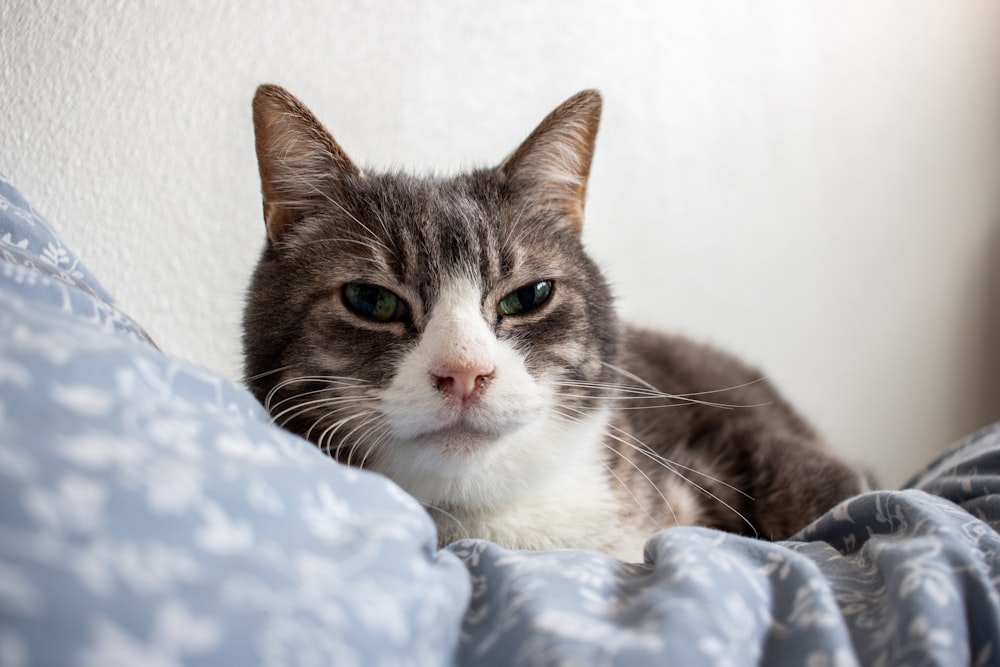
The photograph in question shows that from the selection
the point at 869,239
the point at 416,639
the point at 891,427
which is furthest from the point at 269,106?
the point at 891,427

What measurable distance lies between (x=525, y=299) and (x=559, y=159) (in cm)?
29

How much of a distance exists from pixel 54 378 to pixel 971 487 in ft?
3.31

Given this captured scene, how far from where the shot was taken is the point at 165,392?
586 millimetres

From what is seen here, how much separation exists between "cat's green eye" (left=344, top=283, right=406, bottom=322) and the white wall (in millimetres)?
418

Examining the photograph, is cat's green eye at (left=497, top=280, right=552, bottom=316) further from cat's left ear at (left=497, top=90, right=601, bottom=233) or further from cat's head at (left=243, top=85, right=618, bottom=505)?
cat's left ear at (left=497, top=90, right=601, bottom=233)

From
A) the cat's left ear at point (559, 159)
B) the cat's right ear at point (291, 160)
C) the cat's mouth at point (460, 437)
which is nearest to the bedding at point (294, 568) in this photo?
the cat's mouth at point (460, 437)

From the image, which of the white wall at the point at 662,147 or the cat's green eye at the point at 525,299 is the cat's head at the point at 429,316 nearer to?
the cat's green eye at the point at 525,299

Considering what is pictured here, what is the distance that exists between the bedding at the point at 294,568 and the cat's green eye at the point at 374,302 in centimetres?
25

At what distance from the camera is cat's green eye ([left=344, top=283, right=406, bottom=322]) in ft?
3.21

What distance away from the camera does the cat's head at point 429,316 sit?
35.3 inches

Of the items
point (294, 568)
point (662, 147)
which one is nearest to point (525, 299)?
point (294, 568)

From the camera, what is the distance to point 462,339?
87 centimetres

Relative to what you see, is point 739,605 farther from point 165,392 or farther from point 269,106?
point 269,106

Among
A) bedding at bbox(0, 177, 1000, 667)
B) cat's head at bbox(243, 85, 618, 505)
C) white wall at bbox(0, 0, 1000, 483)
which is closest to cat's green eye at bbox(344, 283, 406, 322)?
cat's head at bbox(243, 85, 618, 505)
